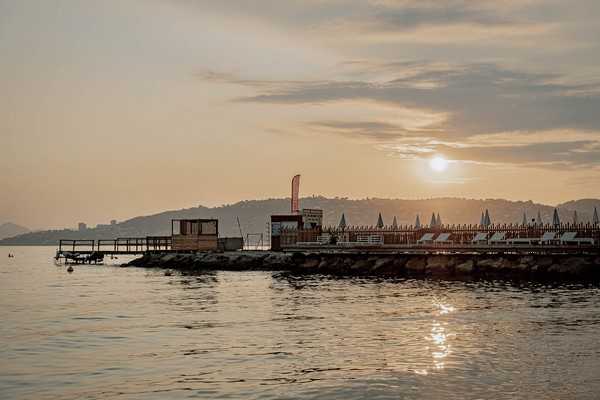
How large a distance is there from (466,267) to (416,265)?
452 cm

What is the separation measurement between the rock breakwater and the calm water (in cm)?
772

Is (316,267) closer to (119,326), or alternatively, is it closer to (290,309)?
(290,309)

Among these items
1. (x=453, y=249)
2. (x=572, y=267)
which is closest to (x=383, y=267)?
(x=453, y=249)

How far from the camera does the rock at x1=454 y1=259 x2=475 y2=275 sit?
51750mm

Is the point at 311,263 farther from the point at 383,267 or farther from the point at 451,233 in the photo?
the point at 451,233

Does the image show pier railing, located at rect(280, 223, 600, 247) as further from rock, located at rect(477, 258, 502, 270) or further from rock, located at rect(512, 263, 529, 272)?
rock, located at rect(512, 263, 529, 272)

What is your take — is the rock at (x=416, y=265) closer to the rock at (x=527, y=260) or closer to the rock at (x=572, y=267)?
the rock at (x=527, y=260)

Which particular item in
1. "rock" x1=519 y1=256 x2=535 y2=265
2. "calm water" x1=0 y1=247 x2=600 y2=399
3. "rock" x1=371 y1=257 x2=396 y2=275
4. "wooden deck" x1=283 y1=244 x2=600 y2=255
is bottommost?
"calm water" x1=0 y1=247 x2=600 y2=399

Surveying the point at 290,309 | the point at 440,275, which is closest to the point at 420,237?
the point at 440,275

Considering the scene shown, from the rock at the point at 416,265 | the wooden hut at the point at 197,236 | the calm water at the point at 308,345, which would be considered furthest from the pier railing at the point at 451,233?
the calm water at the point at 308,345

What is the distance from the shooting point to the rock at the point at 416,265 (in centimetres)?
5453

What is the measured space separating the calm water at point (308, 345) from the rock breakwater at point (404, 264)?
772 cm

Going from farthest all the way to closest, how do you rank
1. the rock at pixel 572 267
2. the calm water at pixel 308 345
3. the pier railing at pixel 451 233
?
the pier railing at pixel 451 233, the rock at pixel 572 267, the calm water at pixel 308 345

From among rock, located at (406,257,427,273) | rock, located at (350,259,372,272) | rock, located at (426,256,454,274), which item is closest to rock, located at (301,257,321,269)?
rock, located at (350,259,372,272)
